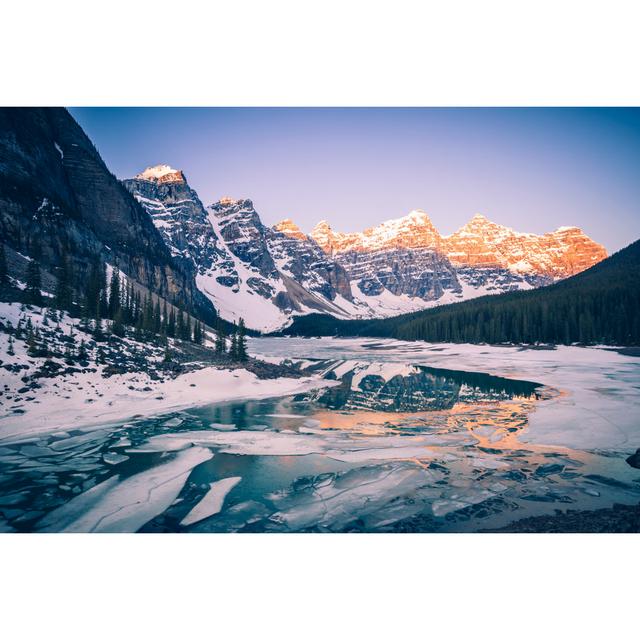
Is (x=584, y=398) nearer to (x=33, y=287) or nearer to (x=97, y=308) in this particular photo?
(x=97, y=308)

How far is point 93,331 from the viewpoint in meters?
23.0

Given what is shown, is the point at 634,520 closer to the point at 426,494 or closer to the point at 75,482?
the point at 426,494

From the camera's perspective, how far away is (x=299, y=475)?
983 cm

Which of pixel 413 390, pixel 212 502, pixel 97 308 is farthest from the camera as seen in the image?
pixel 97 308

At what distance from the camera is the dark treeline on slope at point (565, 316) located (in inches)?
1797

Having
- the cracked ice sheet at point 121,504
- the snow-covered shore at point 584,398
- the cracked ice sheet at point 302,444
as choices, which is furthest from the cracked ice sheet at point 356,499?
the snow-covered shore at point 584,398

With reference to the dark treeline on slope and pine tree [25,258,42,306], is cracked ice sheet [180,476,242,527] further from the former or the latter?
the dark treeline on slope

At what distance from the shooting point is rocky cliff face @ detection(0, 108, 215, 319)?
38688 mm

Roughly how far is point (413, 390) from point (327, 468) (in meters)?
15.1

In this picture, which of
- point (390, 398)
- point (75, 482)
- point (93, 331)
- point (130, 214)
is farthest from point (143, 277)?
point (75, 482)

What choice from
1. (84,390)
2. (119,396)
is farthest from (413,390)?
(84,390)

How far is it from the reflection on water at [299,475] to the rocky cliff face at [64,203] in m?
27.5

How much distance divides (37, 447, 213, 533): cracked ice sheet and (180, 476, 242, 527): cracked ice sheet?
2.12 ft

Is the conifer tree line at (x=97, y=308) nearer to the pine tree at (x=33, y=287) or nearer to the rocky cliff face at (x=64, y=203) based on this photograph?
the pine tree at (x=33, y=287)
